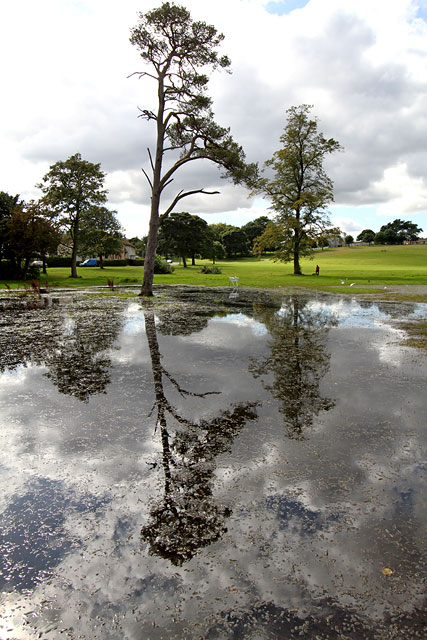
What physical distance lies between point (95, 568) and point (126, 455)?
169cm

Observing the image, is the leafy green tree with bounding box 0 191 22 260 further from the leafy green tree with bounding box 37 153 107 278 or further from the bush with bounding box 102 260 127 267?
the bush with bounding box 102 260 127 267

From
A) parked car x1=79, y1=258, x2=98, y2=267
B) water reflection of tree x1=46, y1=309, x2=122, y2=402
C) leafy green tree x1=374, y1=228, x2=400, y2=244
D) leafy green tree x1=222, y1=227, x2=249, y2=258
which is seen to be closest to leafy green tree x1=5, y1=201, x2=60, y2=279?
water reflection of tree x1=46, y1=309, x2=122, y2=402

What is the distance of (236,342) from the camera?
11227 millimetres

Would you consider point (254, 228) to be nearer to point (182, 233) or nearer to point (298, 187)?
point (182, 233)

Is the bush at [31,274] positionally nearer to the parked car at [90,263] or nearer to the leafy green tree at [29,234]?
the leafy green tree at [29,234]

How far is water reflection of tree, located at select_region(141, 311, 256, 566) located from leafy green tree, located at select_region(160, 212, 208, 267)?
7234 centimetres

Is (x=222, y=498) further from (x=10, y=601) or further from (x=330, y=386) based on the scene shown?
(x=330, y=386)

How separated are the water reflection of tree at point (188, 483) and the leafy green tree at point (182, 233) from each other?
237 ft

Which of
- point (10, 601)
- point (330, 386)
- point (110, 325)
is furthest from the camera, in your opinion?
point (110, 325)

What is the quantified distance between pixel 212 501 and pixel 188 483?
39 centimetres

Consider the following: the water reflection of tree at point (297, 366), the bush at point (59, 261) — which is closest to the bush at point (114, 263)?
the bush at point (59, 261)

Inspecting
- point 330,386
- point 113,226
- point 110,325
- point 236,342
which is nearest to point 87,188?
point 113,226

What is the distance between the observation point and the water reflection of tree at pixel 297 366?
602 centimetres

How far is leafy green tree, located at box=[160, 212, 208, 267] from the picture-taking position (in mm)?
76250
